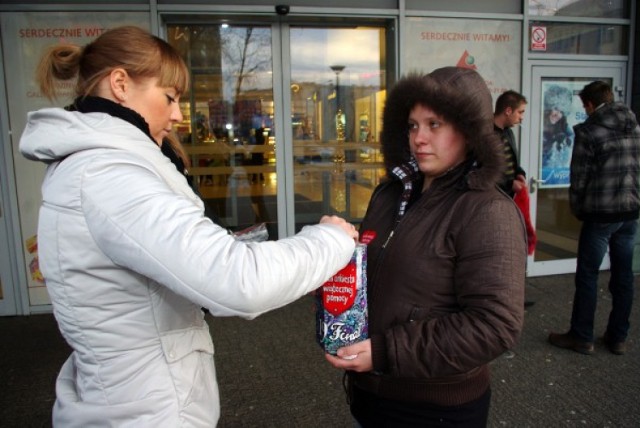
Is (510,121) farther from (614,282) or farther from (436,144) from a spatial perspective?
(436,144)

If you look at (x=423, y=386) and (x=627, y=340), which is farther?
(x=627, y=340)

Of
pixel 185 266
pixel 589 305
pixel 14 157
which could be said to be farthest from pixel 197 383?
pixel 14 157

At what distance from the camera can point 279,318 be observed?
4.97m

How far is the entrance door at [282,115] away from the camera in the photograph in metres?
5.60

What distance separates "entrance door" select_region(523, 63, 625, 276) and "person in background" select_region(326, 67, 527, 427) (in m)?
4.67

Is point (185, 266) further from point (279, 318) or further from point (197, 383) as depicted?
point (279, 318)

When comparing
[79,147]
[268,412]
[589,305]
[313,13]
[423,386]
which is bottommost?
[268,412]

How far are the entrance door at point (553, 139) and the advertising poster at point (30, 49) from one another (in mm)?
4403

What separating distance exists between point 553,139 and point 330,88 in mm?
2697

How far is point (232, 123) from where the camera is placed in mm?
5848

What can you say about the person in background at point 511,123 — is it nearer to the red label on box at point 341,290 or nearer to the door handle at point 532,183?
the door handle at point 532,183

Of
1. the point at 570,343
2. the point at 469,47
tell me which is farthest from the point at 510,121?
the point at 570,343

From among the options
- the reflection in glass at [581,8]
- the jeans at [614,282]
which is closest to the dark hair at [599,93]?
the jeans at [614,282]

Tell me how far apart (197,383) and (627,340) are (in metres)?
4.13
